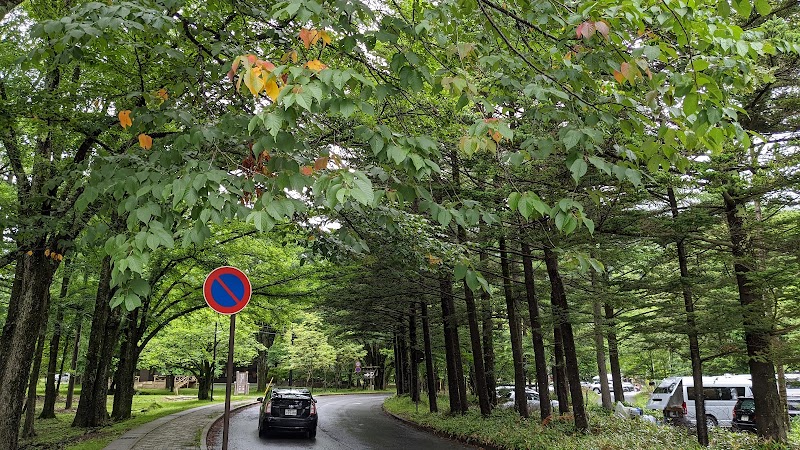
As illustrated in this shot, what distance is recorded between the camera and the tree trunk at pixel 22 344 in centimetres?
835

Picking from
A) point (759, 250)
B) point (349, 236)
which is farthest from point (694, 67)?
point (759, 250)

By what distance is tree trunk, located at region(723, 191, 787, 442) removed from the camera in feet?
31.7

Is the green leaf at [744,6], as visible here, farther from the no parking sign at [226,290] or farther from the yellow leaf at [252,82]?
the no parking sign at [226,290]

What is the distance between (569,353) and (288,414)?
317 inches

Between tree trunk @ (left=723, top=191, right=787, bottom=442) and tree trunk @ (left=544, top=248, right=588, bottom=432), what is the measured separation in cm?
353

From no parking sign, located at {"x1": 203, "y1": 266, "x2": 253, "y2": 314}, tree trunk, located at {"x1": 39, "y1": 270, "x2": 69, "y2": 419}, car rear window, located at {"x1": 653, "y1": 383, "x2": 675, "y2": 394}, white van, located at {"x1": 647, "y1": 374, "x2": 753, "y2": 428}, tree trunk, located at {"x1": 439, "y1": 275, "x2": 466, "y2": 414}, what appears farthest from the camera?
car rear window, located at {"x1": 653, "y1": 383, "x2": 675, "y2": 394}

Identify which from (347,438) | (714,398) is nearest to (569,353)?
(347,438)

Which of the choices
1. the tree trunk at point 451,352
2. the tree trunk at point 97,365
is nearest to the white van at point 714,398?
the tree trunk at point 451,352

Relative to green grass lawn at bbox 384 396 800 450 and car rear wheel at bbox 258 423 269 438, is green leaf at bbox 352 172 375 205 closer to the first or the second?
green grass lawn at bbox 384 396 800 450

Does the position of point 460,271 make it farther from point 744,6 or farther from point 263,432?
point 263,432

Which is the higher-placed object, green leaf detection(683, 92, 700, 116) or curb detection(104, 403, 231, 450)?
green leaf detection(683, 92, 700, 116)

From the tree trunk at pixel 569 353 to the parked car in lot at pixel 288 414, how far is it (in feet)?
24.3

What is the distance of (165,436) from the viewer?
13.5 m

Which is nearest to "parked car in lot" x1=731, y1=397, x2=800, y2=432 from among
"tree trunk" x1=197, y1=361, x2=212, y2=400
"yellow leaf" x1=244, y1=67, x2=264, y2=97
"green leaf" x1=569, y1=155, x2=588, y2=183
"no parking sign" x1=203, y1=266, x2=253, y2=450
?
"no parking sign" x1=203, y1=266, x2=253, y2=450
